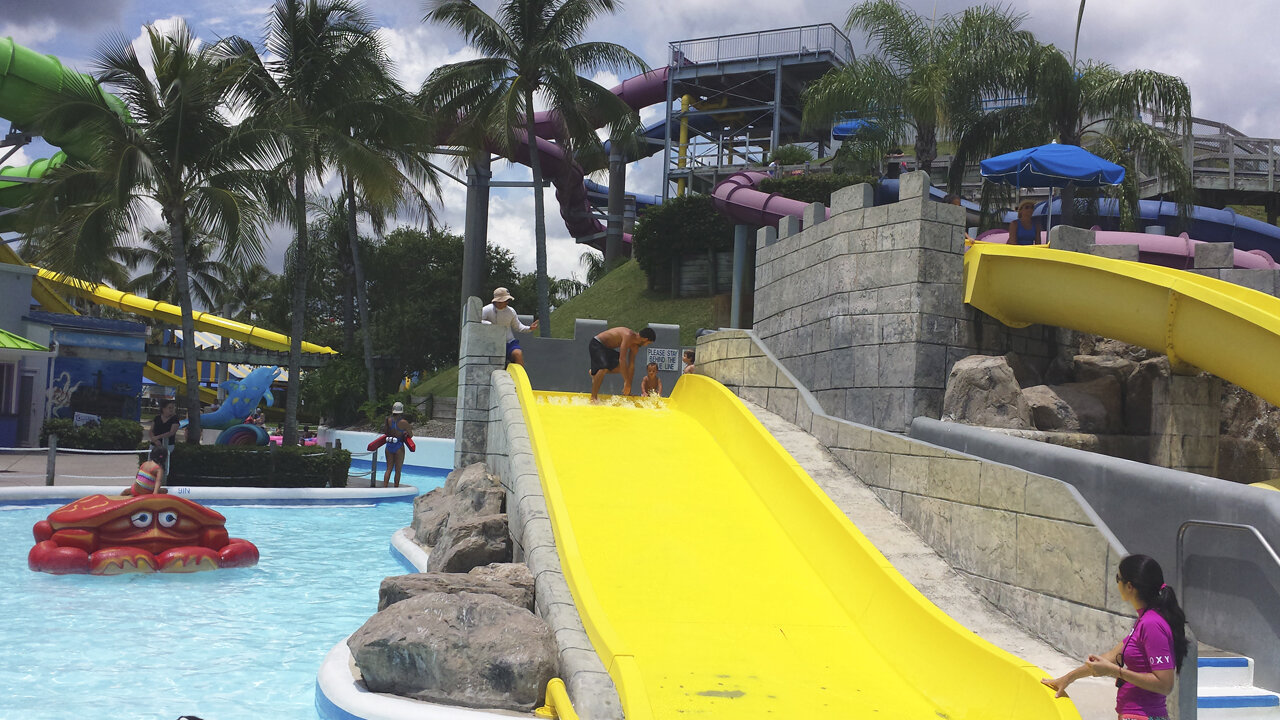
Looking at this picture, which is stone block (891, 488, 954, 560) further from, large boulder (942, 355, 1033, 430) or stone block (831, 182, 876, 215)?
stone block (831, 182, 876, 215)

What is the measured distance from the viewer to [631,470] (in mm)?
9797

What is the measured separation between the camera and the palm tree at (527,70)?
22.8 metres

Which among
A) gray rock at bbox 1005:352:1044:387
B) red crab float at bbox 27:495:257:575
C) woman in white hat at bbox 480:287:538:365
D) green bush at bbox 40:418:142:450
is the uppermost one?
woman in white hat at bbox 480:287:538:365

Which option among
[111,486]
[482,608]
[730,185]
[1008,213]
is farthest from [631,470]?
[1008,213]

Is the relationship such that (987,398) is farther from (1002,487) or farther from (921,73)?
(921,73)

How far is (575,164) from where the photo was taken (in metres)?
32.8

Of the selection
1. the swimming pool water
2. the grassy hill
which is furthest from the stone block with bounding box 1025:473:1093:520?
the grassy hill

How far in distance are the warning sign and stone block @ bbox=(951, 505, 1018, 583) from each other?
7482 mm

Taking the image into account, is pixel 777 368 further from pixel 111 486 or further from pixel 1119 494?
pixel 111 486

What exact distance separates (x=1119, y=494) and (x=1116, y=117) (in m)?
14.6

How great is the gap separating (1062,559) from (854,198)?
545cm

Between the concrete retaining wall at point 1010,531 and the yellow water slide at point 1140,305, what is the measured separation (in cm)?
254

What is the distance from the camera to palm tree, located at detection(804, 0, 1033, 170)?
1875 cm

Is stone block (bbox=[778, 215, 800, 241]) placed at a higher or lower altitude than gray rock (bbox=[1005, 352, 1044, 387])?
higher
